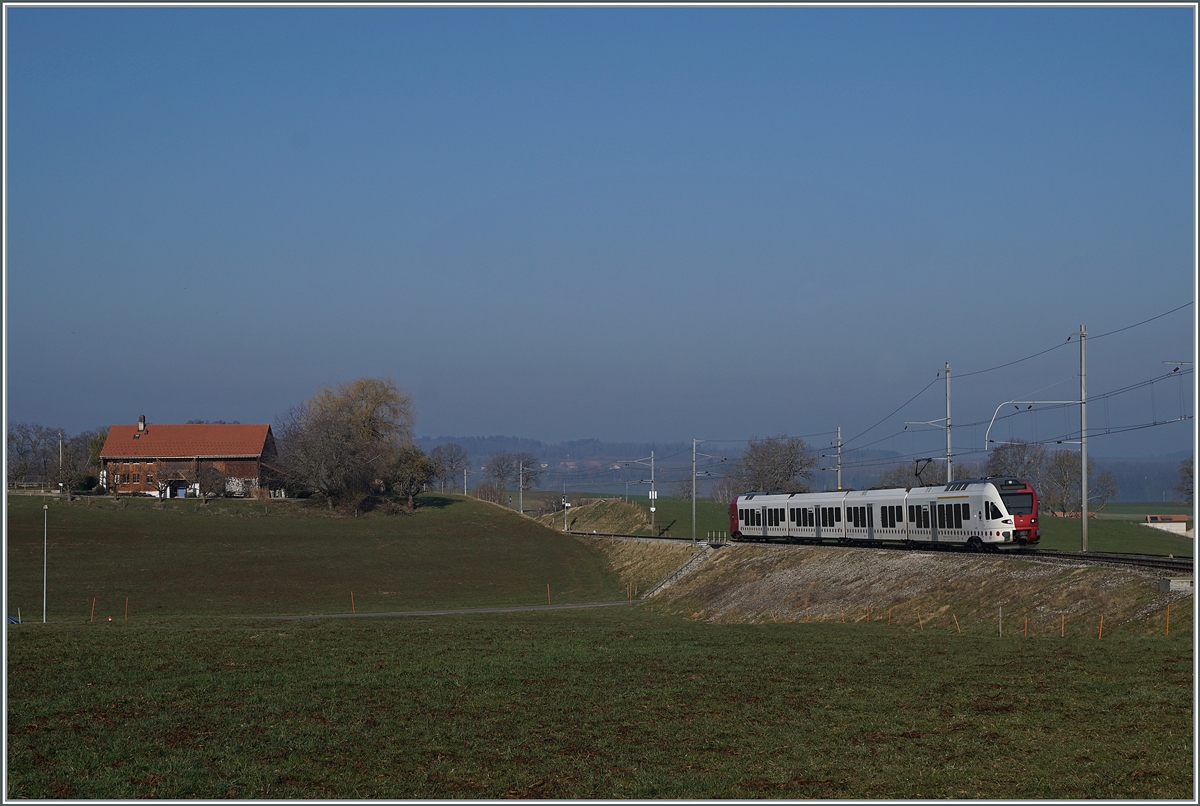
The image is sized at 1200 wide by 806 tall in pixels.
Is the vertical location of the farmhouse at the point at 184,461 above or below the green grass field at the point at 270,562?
above

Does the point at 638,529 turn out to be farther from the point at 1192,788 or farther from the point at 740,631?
the point at 1192,788

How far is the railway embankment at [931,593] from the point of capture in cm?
3306

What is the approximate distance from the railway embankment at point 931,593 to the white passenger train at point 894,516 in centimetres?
302

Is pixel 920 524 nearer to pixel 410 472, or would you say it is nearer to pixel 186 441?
pixel 410 472

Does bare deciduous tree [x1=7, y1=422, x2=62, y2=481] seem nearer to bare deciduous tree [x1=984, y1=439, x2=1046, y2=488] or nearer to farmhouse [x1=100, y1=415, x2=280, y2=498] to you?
farmhouse [x1=100, y1=415, x2=280, y2=498]

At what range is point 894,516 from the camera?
58.1 metres

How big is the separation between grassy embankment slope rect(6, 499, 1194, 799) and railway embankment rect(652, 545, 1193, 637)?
1.79m

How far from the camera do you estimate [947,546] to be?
5531 centimetres

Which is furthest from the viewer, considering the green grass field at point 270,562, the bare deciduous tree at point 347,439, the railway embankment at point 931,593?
the bare deciduous tree at point 347,439

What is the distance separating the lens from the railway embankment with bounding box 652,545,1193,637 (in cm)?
3306

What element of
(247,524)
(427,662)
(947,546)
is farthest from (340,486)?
(427,662)

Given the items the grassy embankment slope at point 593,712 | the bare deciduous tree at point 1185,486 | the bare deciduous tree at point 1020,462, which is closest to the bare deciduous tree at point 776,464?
the bare deciduous tree at point 1020,462

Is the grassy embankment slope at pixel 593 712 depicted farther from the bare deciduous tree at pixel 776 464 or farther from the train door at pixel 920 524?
the bare deciduous tree at pixel 776 464

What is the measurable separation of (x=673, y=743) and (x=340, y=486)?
109514 mm
